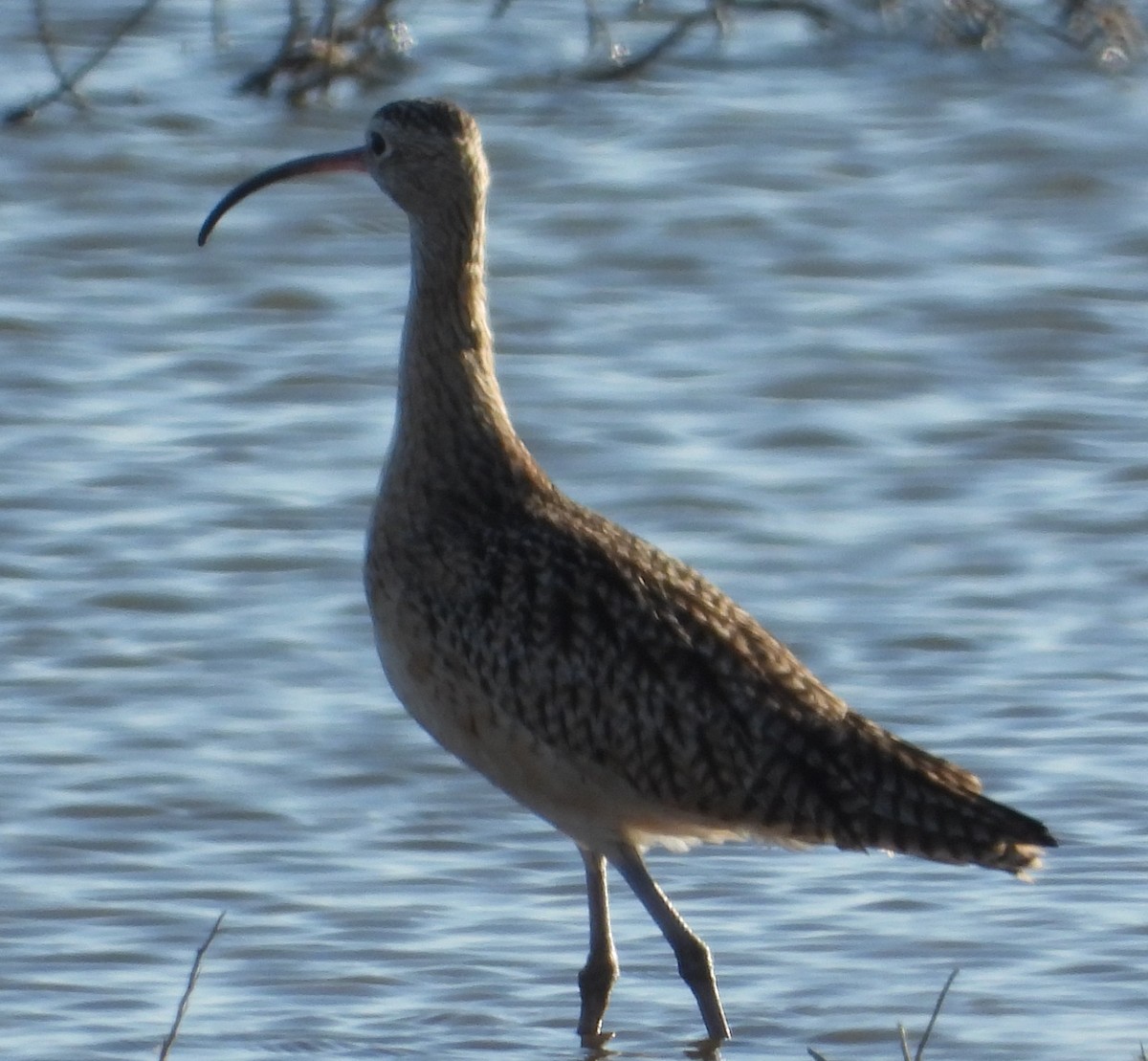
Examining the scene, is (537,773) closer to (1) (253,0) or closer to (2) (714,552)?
(2) (714,552)

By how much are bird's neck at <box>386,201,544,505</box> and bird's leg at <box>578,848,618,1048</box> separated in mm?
799

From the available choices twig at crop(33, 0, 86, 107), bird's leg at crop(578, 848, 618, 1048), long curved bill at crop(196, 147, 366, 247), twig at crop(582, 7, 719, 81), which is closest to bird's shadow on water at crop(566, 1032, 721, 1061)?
bird's leg at crop(578, 848, 618, 1048)

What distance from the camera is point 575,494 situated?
34.3 ft

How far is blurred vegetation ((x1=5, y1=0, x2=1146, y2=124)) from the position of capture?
46.9 ft

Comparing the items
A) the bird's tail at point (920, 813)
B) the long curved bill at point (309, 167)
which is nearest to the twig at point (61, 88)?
the long curved bill at point (309, 167)

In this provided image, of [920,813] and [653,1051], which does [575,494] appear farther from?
[920,813]

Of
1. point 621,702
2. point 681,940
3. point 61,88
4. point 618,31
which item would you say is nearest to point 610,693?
point 621,702

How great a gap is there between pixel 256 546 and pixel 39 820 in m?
2.04

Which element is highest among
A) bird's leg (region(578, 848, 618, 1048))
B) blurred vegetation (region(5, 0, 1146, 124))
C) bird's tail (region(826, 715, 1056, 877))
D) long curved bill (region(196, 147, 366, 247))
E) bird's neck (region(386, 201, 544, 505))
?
long curved bill (region(196, 147, 366, 247))

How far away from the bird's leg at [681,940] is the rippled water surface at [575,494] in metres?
0.12

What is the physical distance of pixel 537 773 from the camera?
6449mm

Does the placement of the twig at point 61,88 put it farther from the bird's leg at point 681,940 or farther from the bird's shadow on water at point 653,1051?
the bird's leg at point 681,940

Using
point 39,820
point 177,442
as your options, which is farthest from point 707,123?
point 39,820

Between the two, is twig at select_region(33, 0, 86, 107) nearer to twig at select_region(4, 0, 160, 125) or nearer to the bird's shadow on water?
twig at select_region(4, 0, 160, 125)
